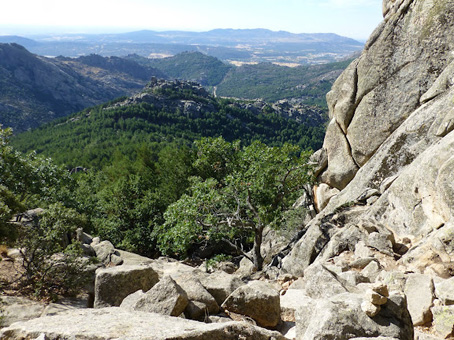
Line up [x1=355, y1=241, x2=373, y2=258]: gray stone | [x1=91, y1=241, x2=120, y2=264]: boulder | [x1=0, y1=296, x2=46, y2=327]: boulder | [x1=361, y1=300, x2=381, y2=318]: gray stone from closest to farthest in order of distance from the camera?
1. [x1=361, y1=300, x2=381, y2=318]: gray stone
2. [x1=0, y1=296, x2=46, y2=327]: boulder
3. [x1=355, y1=241, x2=373, y2=258]: gray stone
4. [x1=91, y1=241, x2=120, y2=264]: boulder

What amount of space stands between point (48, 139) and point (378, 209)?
19337 cm

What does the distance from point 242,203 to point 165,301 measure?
1433 cm

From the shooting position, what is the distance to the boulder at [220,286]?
1334 centimetres

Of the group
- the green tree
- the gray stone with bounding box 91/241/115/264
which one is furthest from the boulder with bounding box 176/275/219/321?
the gray stone with bounding box 91/241/115/264

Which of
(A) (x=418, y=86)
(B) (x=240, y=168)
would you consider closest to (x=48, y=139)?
(B) (x=240, y=168)

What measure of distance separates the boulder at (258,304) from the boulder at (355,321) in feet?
11.9

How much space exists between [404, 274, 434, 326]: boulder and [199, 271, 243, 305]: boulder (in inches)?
267

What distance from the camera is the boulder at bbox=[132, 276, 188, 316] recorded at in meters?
10.6

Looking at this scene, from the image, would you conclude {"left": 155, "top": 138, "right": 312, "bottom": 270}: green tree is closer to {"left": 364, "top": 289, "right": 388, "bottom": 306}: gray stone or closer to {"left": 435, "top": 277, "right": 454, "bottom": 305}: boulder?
{"left": 435, "top": 277, "right": 454, "bottom": 305}: boulder

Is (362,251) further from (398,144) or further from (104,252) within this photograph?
(104,252)

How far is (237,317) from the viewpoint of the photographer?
12.0 m

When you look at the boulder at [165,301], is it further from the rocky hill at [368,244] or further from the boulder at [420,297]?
the boulder at [420,297]

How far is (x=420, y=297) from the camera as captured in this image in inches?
413

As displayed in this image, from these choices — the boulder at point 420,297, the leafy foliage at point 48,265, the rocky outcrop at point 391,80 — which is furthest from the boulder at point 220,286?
the rocky outcrop at point 391,80
